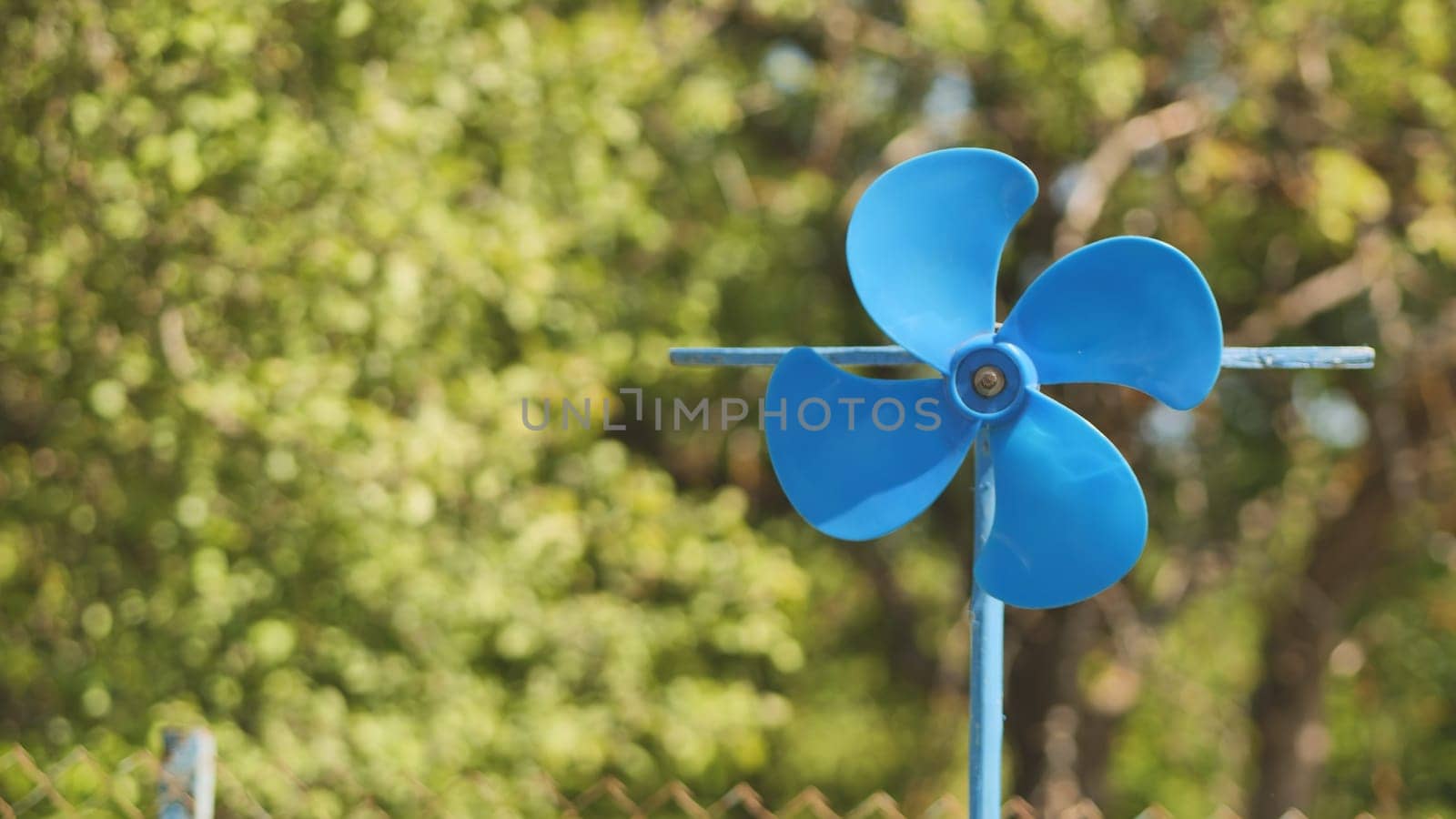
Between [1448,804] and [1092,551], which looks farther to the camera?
[1448,804]

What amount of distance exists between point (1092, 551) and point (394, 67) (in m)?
3.45

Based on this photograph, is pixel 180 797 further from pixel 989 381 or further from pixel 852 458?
pixel 989 381

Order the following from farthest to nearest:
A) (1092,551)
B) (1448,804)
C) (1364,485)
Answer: (1448,804), (1364,485), (1092,551)

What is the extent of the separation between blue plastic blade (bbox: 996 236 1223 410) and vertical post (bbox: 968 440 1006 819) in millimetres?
214

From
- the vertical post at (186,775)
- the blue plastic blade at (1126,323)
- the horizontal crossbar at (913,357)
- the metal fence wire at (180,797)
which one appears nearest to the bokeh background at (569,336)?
the metal fence wire at (180,797)

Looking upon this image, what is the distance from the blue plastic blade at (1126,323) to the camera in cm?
227

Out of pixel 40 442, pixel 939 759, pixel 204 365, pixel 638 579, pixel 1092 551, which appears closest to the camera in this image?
pixel 1092 551

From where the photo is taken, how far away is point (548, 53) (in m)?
5.12

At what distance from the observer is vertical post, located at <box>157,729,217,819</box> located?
2.83m

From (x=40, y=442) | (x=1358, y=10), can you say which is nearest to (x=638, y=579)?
(x=40, y=442)

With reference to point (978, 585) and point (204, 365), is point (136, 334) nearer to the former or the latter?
point (204, 365)

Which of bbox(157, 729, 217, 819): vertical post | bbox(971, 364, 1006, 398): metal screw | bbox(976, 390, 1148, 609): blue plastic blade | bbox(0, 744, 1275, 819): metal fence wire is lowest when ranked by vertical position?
bbox(0, 744, 1275, 819): metal fence wire

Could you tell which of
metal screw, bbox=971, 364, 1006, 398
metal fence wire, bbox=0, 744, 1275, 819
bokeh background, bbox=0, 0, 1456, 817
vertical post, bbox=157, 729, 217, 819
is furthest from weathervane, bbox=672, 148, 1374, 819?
bokeh background, bbox=0, 0, 1456, 817

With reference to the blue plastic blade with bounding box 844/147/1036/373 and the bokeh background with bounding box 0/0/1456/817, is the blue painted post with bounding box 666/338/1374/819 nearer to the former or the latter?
the blue plastic blade with bounding box 844/147/1036/373
